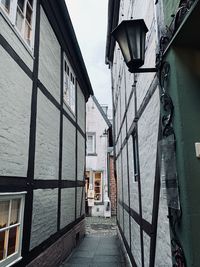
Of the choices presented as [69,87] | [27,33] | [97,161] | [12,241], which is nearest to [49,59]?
[27,33]

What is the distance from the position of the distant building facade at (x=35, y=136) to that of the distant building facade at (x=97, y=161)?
699 centimetres

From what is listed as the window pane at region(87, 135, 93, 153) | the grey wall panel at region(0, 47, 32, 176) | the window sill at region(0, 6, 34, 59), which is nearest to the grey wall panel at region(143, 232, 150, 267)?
the grey wall panel at region(0, 47, 32, 176)

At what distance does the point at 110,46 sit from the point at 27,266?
900 cm

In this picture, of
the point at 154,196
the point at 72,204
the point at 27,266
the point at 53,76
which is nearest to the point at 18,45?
the point at 53,76

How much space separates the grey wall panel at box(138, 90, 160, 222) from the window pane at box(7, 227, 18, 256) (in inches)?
76.2

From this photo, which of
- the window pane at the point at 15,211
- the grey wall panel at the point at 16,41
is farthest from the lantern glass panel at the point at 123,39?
the window pane at the point at 15,211

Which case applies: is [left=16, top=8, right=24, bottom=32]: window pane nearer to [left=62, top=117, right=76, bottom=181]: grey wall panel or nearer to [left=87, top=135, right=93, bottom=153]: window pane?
[left=62, top=117, right=76, bottom=181]: grey wall panel

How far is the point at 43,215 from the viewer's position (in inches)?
180

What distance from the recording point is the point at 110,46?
10367mm

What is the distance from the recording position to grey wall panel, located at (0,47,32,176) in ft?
10.5

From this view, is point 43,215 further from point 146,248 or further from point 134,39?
point 134,39

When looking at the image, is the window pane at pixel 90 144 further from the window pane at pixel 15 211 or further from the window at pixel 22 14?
the window pane at pixel 15 211

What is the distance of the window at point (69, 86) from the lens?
707cm

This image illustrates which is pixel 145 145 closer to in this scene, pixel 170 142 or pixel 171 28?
pixel 170 142
